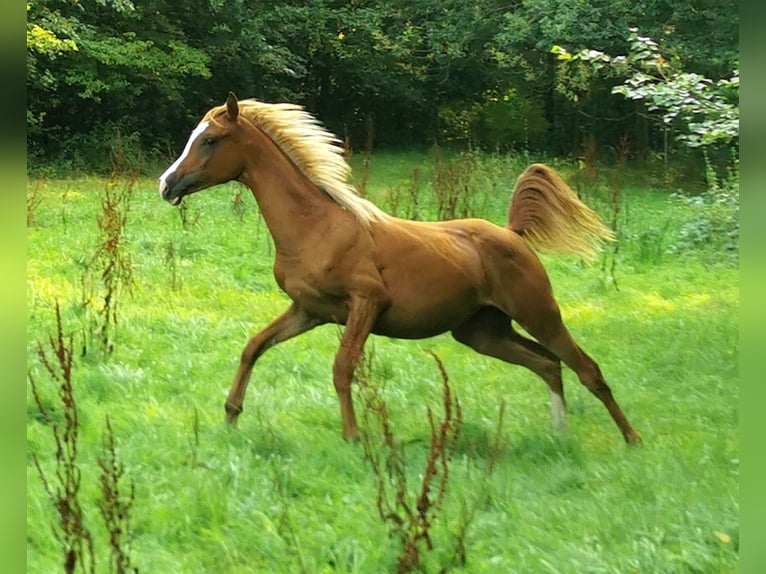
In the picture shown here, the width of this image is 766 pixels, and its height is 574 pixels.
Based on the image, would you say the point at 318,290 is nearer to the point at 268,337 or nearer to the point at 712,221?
the point at 268,337

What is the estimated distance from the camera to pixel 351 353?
3375 mm

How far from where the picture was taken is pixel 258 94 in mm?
12852

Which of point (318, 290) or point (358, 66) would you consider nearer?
point (318, 290)

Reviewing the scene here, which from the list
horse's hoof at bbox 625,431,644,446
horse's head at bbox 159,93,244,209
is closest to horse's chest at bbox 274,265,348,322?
horse's head at bbox 159,93,244,209

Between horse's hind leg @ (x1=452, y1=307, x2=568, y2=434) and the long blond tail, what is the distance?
43cm

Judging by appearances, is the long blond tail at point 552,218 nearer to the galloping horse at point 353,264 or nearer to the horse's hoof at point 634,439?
the galloping horse at point 353,264

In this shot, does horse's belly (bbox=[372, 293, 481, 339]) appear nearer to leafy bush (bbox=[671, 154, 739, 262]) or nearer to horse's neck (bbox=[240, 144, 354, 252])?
horse's neck (bbox=[240, 144, 354, 252])

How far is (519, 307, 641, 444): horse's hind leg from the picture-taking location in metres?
3.66

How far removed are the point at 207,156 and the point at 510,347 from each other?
158 centimetres

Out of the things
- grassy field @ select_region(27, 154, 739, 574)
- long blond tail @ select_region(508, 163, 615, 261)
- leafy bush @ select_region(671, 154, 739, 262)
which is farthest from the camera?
leafy bush @ select_region(671, 154, 739, 262)

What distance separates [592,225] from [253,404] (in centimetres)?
180

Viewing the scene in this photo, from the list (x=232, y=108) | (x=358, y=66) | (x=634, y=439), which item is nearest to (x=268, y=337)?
(x=232, y=108)

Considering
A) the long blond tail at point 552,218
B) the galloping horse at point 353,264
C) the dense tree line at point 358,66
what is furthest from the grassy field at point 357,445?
the dense tree line at point 358,66

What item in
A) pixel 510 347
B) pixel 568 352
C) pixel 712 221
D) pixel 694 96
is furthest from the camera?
pixel 712 221
